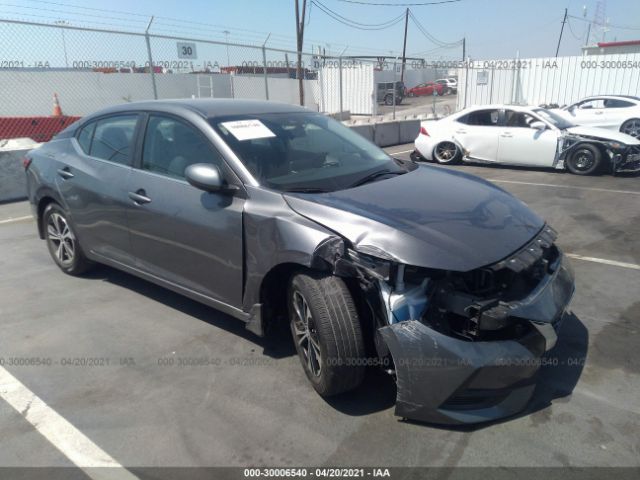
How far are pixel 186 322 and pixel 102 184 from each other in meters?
1.34

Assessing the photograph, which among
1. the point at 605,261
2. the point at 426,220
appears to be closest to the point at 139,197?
the point at 426,220

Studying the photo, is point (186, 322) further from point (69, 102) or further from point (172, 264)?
point (69, 102)

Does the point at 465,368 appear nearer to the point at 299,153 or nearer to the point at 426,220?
the point at 426,220

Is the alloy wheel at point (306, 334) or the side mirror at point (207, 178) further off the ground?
the side mirror at point (207, 178)

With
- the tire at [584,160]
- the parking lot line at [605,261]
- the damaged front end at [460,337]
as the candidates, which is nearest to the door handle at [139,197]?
the damaged front end at [460,337]

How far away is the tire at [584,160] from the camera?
1005 centimetres

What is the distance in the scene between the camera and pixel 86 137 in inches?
180

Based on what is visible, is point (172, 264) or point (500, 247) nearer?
point (500, 247)

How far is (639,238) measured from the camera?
6027mm

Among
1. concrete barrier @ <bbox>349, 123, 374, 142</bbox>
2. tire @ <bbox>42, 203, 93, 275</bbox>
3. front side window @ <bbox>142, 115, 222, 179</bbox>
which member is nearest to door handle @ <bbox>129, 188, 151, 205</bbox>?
front side window @ <bbox>142, 115, 222, 179</bbox>

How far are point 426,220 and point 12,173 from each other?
26.4 ft

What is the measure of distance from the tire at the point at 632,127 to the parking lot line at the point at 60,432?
16.8 meters

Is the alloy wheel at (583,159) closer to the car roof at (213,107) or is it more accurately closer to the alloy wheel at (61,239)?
the car roof at (213,107)

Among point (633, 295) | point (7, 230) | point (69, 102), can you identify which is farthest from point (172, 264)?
point (69, 102)
